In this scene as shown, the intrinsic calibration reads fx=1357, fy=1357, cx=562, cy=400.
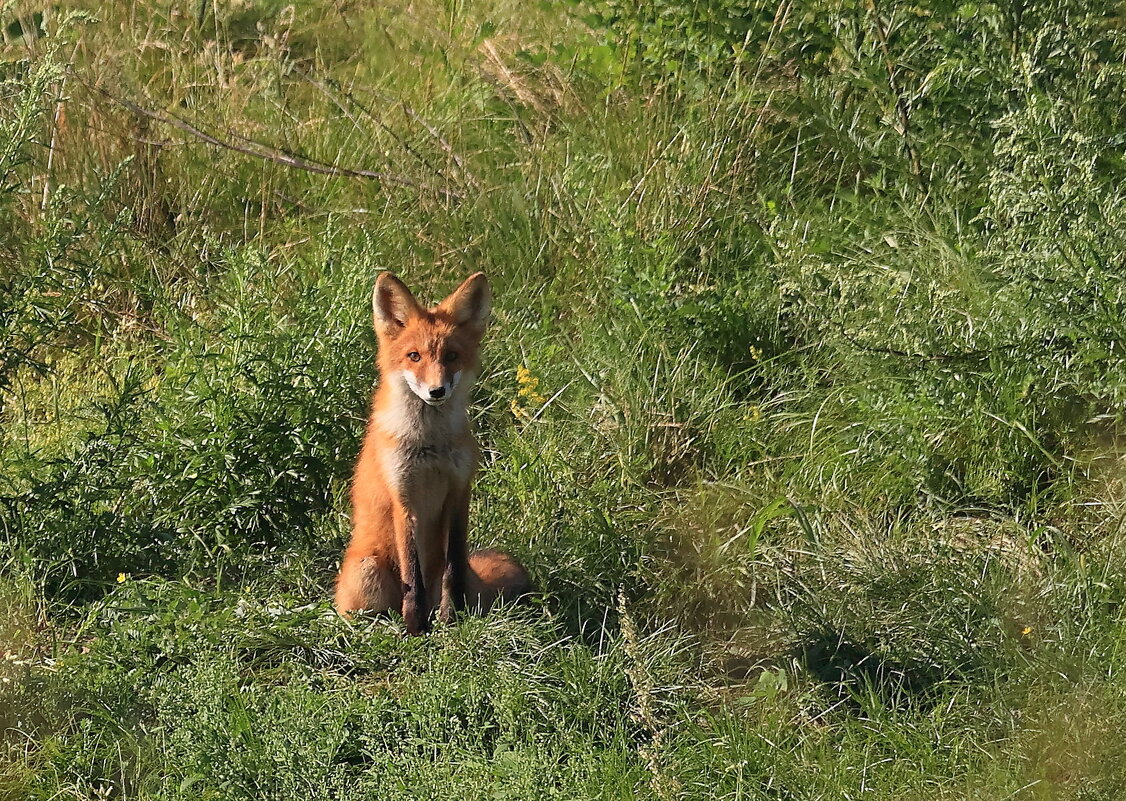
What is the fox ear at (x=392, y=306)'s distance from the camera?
4895mm

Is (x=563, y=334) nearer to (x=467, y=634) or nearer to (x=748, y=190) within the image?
(x=748, y=190)

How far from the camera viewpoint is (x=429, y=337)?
15.9 ft

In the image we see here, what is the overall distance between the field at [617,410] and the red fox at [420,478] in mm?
194

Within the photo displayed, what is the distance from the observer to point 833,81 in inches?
262

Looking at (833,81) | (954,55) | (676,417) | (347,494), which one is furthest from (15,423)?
(954,55)

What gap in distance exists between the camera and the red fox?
15.8ft

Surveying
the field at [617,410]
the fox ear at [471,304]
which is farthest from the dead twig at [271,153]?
the fox ear at [471,304]

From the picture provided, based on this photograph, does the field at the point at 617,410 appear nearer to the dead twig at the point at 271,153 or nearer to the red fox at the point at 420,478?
the dead twig at the point at 271,153

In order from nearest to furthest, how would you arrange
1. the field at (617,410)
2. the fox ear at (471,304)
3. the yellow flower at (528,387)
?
the field at (617,410) < the fox ear at (471,304) < the yellow flower at (528,387)

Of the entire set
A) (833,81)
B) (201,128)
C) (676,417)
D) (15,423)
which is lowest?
(15,423)

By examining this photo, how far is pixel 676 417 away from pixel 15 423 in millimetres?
3086

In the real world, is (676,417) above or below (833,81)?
below

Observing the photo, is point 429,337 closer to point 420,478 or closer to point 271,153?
point 420,478

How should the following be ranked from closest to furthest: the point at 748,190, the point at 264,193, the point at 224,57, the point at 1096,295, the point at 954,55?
the point at 1096,295 < the point at 954,55 < the point at 748,190 < the point at 264,193 < the point at 224,57
